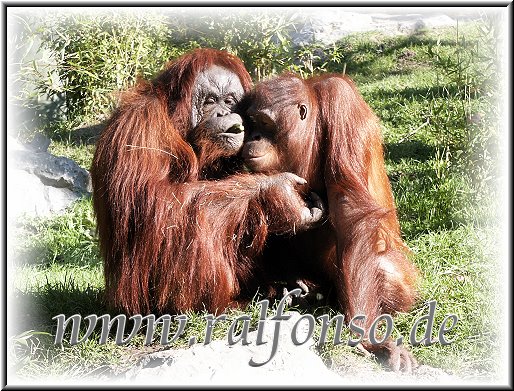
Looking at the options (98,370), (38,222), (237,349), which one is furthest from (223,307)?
(38,222)

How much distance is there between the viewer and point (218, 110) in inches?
139

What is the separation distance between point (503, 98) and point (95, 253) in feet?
10.4

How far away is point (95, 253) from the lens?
5621mm

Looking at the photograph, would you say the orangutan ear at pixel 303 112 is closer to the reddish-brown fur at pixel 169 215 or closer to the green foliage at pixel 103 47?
the reddish-brown fur at pixel 169 215

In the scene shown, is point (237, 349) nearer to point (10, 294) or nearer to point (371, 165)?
point (371, 165)

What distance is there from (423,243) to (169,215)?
2.01 metres

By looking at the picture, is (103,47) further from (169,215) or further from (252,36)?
(169,215)

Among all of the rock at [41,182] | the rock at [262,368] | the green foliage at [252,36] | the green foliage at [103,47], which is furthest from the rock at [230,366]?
the green foliage at [103,47]

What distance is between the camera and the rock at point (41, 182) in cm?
657

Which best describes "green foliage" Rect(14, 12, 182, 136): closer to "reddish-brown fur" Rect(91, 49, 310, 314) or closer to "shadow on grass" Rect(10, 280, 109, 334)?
"shadow on grass" Rect(10, 280, 109, 334)

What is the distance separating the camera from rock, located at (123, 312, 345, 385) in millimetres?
2877

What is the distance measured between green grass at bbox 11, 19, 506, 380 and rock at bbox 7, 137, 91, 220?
21 centimetres

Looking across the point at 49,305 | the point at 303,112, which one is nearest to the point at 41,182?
the point at 49,305

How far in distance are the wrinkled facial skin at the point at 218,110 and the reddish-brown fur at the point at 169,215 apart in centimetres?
6
